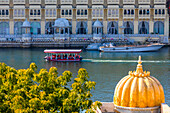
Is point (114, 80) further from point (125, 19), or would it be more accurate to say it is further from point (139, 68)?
point (125, 19)

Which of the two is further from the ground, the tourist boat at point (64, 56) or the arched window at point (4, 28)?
the arched window at point (4, 28)

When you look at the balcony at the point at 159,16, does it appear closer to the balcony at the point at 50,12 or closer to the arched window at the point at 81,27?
the arched window at the point at 81,27

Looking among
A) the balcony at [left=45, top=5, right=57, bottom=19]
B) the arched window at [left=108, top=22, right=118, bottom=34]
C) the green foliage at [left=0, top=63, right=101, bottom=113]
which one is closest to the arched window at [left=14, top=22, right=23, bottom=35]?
the balcony at [left=45, top=5, right=57, bottom=19]

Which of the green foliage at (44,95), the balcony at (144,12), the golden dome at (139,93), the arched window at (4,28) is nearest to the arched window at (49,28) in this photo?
the arched window at (4,28)

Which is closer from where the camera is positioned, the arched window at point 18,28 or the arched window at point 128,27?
the arched window at point 128,27

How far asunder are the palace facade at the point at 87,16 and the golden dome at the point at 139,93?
90232mm

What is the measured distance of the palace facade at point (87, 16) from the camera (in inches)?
4540

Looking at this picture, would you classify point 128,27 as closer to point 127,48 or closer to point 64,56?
point 127,48

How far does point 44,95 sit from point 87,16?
91416 millimetres

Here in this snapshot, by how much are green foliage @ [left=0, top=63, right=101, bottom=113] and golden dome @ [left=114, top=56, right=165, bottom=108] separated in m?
1.43

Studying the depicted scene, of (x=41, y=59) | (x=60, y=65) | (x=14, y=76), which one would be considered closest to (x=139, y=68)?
(x=14, y=76)

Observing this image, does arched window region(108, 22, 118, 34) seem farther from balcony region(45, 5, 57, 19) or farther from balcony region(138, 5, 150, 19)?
balcony region(45, 5, 57, 19)

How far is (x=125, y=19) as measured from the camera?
116m

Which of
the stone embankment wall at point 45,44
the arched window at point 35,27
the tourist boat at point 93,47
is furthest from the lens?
the arched window at point 35,27
